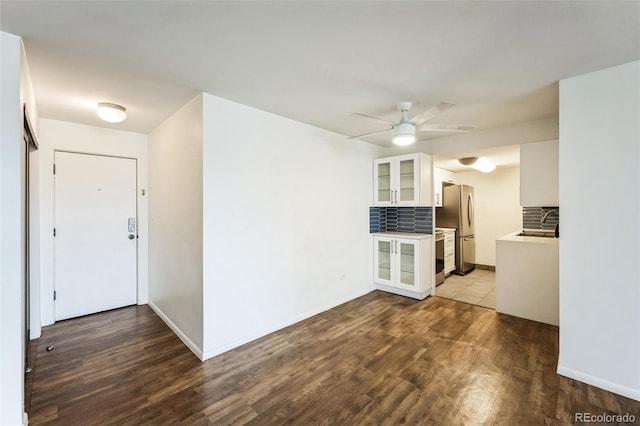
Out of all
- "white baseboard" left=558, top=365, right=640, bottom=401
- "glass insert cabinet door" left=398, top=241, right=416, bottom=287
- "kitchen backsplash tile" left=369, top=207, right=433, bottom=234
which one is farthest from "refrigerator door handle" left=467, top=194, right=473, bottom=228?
"white baseboard" left=558, top=365, right=640, bottom=401

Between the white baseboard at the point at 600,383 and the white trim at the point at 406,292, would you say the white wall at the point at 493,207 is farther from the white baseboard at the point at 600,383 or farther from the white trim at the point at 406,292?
the white baseboard at the point at 600,383

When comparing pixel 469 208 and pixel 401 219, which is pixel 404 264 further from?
pixel 469 208

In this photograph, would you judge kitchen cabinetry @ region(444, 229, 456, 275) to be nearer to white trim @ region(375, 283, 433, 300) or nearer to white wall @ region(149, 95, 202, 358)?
white trim @ region(375, 283, 433, 300)

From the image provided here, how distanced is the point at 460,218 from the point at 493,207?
111cm

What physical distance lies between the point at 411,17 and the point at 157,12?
1.39 m

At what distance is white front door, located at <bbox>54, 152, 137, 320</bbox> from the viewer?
3518 millimetres

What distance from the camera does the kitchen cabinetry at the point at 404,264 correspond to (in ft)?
13.6

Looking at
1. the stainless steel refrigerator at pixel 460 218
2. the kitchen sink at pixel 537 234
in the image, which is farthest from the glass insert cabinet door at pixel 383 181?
the kitchen sink at pixel 537 234

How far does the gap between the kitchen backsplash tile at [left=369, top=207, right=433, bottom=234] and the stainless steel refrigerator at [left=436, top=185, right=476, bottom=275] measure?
4.87 ft

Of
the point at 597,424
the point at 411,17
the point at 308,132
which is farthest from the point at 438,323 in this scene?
the point at 411,17

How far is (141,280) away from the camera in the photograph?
4086 mm

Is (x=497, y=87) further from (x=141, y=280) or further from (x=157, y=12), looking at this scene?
(x=141, y=280)

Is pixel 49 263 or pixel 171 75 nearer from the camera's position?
pixel 171 75

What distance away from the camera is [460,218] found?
5742 mm
